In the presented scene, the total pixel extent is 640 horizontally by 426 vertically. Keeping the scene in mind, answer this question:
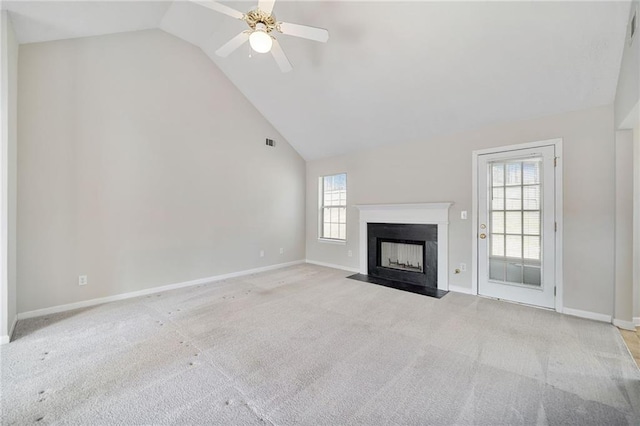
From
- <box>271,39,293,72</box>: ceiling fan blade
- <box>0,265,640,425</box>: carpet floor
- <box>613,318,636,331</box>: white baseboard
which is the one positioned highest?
<box>271,39,293,72</box>: ceiling fan blade

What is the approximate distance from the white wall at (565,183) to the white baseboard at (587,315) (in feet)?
0.15

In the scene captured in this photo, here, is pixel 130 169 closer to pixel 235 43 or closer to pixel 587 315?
pixel 235 43

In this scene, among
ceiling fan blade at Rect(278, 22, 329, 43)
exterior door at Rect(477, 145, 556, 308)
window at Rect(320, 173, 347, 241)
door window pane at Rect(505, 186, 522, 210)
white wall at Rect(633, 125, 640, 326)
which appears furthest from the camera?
window at Rect(320, 173, 347, 241)

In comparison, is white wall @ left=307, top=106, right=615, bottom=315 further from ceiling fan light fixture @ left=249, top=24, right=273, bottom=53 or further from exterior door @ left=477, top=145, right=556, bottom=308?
ceiling fan light fixture @ left=249, top=24, right=273, bottom=53

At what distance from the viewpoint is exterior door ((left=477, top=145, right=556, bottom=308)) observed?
3.27 metres

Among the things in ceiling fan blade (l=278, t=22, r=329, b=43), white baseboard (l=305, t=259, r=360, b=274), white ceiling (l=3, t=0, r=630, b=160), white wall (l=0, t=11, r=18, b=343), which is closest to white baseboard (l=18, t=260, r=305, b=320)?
white wall (l=0, t=11, r=18, b=343)

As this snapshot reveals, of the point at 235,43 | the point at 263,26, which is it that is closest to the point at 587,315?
the point at 263,26

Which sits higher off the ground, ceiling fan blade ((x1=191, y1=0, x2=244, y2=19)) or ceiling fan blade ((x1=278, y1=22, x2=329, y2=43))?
ceiling fan blade ((x1=191, y1=0, x2=244, y2=19))

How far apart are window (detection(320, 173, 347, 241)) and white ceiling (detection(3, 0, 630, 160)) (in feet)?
4.84

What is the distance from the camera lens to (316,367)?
2.07 metres

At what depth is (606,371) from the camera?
2.00 m

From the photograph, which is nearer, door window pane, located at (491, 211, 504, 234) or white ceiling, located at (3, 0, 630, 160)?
white ceiling, located at (3, 0, 630, 160)

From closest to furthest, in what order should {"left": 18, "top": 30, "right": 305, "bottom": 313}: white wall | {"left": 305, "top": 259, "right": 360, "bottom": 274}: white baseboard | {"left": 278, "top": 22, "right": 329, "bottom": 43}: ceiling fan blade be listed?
{"left": 278, "top": 22, "right": 329, "bottom": 43}: ceiling fan blade
{"left": 18, "top": 30, "right": 305, "bottom": 313}: white wall
{"left": 305, "top": 259, "right": 360, "bottom": 274}: white baseboard

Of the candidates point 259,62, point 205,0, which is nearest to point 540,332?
point 205,0
